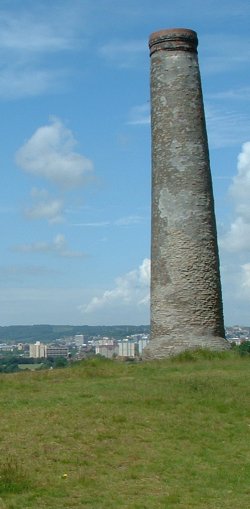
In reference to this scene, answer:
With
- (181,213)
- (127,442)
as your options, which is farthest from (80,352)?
(127,442)

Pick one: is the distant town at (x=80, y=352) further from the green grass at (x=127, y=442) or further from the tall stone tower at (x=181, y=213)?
the green grass at (x=127, y=442)

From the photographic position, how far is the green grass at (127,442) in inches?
374

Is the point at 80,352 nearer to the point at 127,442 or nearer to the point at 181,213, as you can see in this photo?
the point at 181,213

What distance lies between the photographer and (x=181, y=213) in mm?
20234

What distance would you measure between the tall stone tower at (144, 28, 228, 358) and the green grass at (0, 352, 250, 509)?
3.24 metres

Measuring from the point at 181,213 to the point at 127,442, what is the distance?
9435 mm

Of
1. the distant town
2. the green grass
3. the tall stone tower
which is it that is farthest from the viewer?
the distant town

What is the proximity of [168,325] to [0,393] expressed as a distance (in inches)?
238

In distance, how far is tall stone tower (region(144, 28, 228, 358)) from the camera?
20.0m

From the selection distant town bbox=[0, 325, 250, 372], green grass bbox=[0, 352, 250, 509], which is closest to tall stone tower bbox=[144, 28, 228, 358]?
distant town bbox=[0, 325, 250, 372]

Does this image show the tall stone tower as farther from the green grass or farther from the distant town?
the green grass

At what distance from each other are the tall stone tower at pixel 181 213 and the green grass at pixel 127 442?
324cm

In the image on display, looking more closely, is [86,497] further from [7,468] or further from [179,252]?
[179,252]

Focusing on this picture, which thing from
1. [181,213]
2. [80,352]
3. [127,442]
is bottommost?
[127,442]
